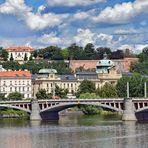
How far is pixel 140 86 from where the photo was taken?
13950cm

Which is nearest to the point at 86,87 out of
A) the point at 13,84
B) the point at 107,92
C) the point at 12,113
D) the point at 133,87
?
the point at 107,92

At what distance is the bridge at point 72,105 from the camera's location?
10631 centimetres

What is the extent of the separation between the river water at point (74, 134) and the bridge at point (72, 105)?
6.43 feet

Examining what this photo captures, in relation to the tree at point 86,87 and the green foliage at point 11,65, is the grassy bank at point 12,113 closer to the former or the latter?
the tree at point 86,87

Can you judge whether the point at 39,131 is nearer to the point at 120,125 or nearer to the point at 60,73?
the point at 120,125

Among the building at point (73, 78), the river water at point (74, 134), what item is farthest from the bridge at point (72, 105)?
the building at point (73, 78)

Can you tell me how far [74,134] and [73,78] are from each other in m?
88.4

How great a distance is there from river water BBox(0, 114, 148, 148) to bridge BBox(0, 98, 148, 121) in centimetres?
196

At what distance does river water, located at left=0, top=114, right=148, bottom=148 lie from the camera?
75.5 metres

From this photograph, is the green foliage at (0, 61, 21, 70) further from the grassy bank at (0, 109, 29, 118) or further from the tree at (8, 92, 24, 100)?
the grassy bank at (0, 109, 29, 118)

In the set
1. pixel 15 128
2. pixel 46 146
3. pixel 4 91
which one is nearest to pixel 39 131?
pixel 15 128

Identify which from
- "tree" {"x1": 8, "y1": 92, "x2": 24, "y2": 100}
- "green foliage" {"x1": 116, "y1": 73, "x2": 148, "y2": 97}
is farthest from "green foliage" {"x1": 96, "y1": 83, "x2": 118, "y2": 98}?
"tree" {"x1": 8, "y1": 92, "x2": 24, "y2": 100}

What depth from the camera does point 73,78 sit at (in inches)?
6855

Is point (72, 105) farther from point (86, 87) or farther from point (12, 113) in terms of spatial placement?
point (86, 87)
